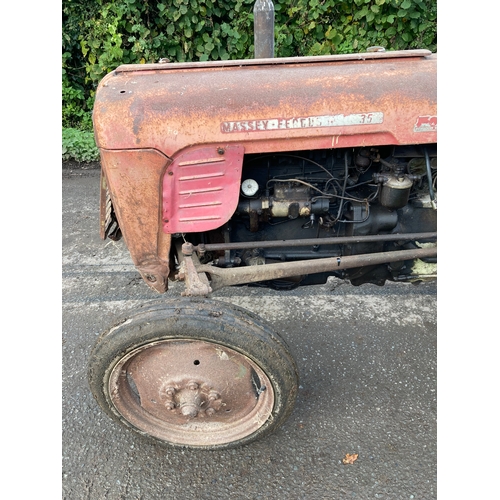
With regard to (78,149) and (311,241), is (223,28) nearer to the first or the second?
(78,149)

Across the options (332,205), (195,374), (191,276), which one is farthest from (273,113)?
(195,374)

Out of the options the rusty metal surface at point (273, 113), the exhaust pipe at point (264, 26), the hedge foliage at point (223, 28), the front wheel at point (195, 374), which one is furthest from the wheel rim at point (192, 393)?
the hedge foliage at point (223, 28)

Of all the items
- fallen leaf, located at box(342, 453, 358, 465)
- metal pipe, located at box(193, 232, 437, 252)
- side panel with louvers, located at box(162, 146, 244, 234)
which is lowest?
Result: fallen leaf, located at box(342, 453, 358, 465)

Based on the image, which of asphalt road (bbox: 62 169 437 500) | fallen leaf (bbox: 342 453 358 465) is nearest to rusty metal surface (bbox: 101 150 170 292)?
asphalt road (bbox: 62 169 437 500)

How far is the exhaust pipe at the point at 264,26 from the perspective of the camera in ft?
7.54

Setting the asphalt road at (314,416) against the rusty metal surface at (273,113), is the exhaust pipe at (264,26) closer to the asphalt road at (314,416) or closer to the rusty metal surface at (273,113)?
the rusty metal surface at (273,113)

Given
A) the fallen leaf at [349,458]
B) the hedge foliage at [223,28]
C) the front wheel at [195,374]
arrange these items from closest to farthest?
the front wheel at [195,374], the fallen leaf at [349,458], the hedge foliage at [223,28]

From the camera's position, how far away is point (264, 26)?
7.62 feet

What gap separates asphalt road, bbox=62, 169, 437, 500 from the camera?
80.8 inches

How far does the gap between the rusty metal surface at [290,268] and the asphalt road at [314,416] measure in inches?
32.3

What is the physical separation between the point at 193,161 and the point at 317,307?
1597 mm

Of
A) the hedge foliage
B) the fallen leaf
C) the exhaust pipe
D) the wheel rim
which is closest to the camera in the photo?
the wheel rim

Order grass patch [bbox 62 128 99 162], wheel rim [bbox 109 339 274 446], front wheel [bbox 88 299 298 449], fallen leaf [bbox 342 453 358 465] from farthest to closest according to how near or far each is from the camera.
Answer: grass patch [bbox 62 128 99 162] → fallen leaf [bbox 342 453 358 465] → wheel rim [bbox 109 339 274 446] → front wheel [bbox 88 299 298 449]

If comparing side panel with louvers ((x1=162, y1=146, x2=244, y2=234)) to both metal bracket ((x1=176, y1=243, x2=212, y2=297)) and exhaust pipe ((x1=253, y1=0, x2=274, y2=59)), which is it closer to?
metal bracket ((x1=176, y1=243, x2=212, y2=297))
